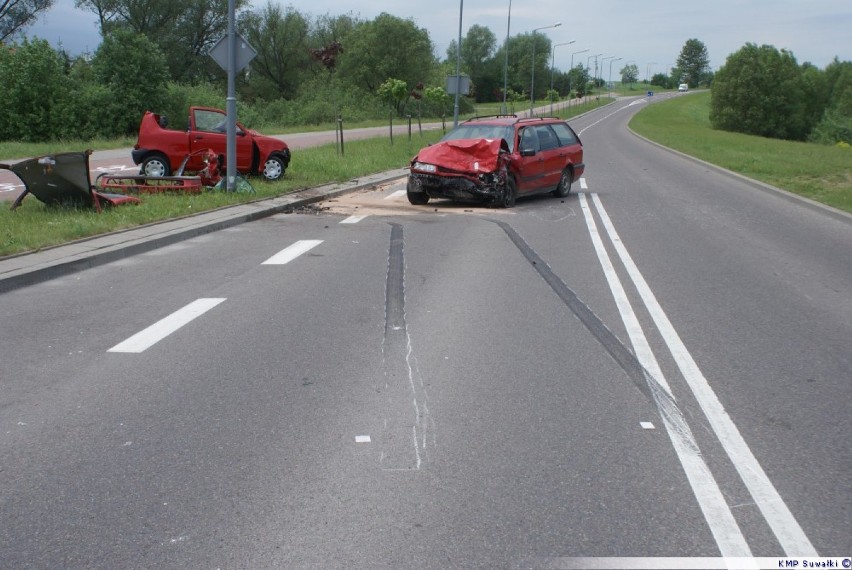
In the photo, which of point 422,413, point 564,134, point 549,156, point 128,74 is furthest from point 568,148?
point 128,74

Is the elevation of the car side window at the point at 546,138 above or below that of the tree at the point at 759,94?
below

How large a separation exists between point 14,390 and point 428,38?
93133 millimetres

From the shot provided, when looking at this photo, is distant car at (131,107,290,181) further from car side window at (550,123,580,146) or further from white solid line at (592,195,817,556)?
white solid line at (592,195,817,556)

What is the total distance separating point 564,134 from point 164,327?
42.5 ft

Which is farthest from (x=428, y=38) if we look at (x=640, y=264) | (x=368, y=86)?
(x=640, y=264)

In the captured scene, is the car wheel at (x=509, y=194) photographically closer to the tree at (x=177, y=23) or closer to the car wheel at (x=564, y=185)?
the car wheel at (x=564, y=185)

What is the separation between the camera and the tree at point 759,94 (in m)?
87.9

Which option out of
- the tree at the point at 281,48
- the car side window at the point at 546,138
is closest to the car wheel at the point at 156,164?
the car side window at the point at 546,138

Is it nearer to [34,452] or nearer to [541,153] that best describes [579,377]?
[34,452]

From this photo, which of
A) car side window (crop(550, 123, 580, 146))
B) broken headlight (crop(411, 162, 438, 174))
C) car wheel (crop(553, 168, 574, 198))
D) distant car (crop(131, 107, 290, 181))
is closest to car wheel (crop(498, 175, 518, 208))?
broken headlight (crop(411, 162, 438, 174))

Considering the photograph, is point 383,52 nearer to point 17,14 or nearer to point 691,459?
point 17,14

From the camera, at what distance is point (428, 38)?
94.2 metres

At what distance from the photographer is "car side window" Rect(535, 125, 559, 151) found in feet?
56.3

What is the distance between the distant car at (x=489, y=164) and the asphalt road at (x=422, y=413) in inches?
216
